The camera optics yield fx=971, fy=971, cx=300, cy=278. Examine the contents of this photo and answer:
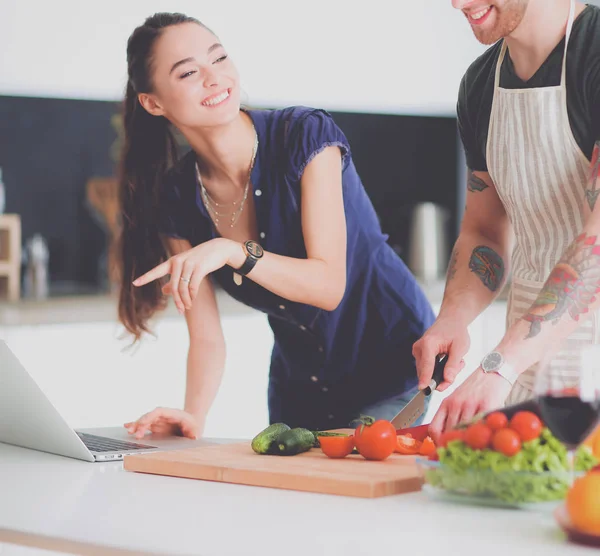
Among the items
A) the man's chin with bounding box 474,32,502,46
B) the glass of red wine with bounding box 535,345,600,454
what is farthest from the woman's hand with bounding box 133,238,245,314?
the glass of red wine with bounding box 535,345,600,454

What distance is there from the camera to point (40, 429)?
161 centimetres

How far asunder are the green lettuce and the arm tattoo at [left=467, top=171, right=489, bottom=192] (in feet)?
2.94

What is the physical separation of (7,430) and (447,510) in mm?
921

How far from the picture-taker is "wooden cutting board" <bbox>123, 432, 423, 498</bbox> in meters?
1.24

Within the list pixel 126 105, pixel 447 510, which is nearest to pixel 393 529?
pixel 447 510

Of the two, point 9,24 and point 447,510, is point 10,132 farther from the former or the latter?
point 447,510

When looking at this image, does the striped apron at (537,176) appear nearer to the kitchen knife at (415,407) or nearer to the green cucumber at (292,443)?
the kitchen knife at (415,407)

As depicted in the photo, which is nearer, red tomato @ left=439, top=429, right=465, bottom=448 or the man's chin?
red tomato @ left=439, top=429, right=465, bottom=448

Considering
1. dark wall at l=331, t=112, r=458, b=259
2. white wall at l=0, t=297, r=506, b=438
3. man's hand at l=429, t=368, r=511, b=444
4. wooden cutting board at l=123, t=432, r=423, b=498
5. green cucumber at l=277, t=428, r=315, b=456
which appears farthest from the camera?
dark wall at l=331, t=112, r=458, b=259

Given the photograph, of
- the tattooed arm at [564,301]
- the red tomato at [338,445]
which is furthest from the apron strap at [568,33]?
the red tomato at [338,445]

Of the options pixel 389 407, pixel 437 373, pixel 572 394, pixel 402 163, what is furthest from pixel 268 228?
pixel 402 163

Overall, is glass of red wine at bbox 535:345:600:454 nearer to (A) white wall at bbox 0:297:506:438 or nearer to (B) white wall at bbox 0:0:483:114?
(A) white wall at bbox 0:297:506:438

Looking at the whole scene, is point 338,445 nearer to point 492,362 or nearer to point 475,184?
point 492,362

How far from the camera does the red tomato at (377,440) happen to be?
1.40 m
